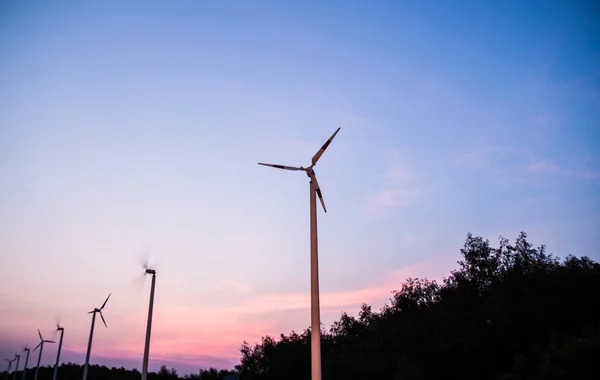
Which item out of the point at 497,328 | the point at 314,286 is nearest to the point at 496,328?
the point at 497,328

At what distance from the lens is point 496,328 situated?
51406 millimetres

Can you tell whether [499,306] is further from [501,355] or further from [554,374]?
[554,374]

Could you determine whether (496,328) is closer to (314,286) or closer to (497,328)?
(497,328)

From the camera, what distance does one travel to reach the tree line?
4244cm

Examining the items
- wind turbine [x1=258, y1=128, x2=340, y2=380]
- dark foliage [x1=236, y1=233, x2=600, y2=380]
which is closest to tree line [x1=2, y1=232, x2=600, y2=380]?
dark foliage [x1=236, y1=233, x2=600, y2=380]

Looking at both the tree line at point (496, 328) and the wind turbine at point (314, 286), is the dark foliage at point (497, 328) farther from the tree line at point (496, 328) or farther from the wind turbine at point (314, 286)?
the wind turbine at point (314, 286)

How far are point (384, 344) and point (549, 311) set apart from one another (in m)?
22.9

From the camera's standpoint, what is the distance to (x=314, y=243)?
21375mm

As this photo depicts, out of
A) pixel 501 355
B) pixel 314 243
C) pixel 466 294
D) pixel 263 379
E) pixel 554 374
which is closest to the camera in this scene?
pixel 314 243

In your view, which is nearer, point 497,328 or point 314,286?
point 314,286

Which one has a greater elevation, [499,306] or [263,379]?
[499,306]

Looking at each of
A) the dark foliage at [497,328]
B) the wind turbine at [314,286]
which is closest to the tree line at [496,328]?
the dark foliage at [497,328]

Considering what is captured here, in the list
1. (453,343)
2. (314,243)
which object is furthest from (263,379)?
(314,243)

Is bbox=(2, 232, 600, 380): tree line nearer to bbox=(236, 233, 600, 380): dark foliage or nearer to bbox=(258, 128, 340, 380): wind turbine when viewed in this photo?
bbox=(236, 233, 600, 380): dark foliage
